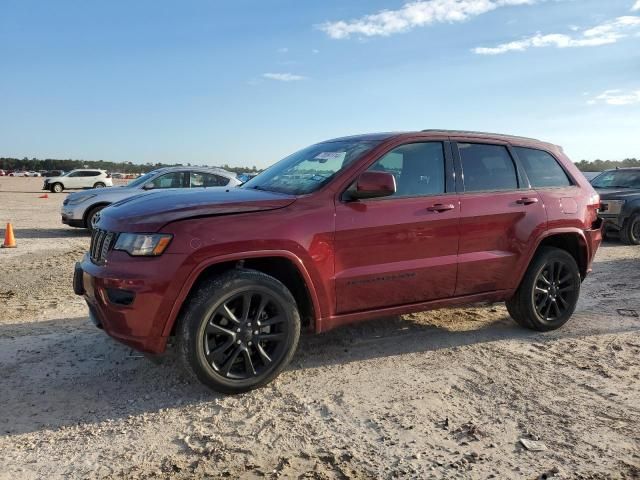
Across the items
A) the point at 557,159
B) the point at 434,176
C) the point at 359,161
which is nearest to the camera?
the point at 359,161

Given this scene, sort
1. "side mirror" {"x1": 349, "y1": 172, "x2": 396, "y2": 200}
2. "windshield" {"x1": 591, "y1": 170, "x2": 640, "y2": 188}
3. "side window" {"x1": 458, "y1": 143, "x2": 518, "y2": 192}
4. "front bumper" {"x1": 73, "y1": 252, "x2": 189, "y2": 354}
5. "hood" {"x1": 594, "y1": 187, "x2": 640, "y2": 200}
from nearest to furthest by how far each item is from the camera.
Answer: "front bumper" {"x1": 73, "y1": 252, "x2": 189, "y2": 354}, "side mirror" {"x1": 349, "y1": 172, "x2": 396, "y2": 200}, "side window" {"x1": 458, "y1": 143, "x2": 518, "y2": 192}, "hood" {"x1": 594, "y1": 187, "x2": 640, "y2": 200}, "windshield" {"x1": 591, "y1": 170, "x2": 640, "y2": 188}

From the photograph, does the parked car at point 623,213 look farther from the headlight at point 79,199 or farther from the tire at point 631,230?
the headlight at point 79,199

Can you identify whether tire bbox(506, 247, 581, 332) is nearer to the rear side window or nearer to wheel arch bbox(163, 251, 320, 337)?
the rear side window

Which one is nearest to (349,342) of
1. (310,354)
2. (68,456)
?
(310,354)

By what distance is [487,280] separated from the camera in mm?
4801

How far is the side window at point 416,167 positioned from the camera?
4.42 m

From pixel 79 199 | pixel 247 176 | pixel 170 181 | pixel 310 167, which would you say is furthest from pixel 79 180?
pixel 310 167

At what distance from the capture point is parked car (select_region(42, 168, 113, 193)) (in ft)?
114

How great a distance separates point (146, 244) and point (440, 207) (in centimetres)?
237

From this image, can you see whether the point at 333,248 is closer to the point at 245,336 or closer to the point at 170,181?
the point at 245,336

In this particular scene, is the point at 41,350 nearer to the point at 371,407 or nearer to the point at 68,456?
the point at 68,456

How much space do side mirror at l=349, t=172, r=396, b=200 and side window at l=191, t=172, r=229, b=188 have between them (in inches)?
348

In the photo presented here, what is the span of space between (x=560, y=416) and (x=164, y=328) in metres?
2.66

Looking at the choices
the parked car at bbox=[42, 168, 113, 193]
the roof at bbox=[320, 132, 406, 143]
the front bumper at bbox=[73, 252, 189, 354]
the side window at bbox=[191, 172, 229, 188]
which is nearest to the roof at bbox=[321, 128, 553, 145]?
the roof at bbox=[320, 132, 406, 143]
